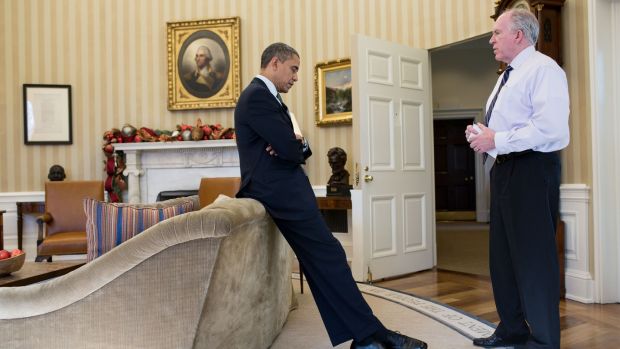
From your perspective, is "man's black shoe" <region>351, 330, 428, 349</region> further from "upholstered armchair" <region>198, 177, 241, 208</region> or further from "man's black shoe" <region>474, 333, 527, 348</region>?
"upholstered armchair" <region>198, 177, 241, 208</region>

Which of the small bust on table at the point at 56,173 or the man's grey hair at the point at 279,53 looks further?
the small bust on table at the point at 56,173

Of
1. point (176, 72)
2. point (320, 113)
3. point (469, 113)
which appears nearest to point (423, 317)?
point (320, 113)

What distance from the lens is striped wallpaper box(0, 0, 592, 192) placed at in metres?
6.35

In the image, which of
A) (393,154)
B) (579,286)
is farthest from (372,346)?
(393,154)

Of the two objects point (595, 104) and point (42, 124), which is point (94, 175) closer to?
point (42, 124)

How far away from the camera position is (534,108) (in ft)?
7.76

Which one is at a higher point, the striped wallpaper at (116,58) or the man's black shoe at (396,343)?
the striped wallpaper at (116,58)

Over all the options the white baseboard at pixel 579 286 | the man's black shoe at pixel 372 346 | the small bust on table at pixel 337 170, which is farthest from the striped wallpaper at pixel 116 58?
the man's black shoe at pixel 372 346

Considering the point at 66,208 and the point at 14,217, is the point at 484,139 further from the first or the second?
the point at 14,217

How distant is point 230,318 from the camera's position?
2.25 m

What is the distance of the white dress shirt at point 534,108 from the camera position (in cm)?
230

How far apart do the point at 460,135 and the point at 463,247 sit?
4227mm

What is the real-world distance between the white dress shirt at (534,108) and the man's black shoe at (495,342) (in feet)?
3.23

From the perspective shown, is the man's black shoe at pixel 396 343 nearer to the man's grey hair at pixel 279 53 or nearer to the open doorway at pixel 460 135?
the man's grey hair at pixel 279 53
